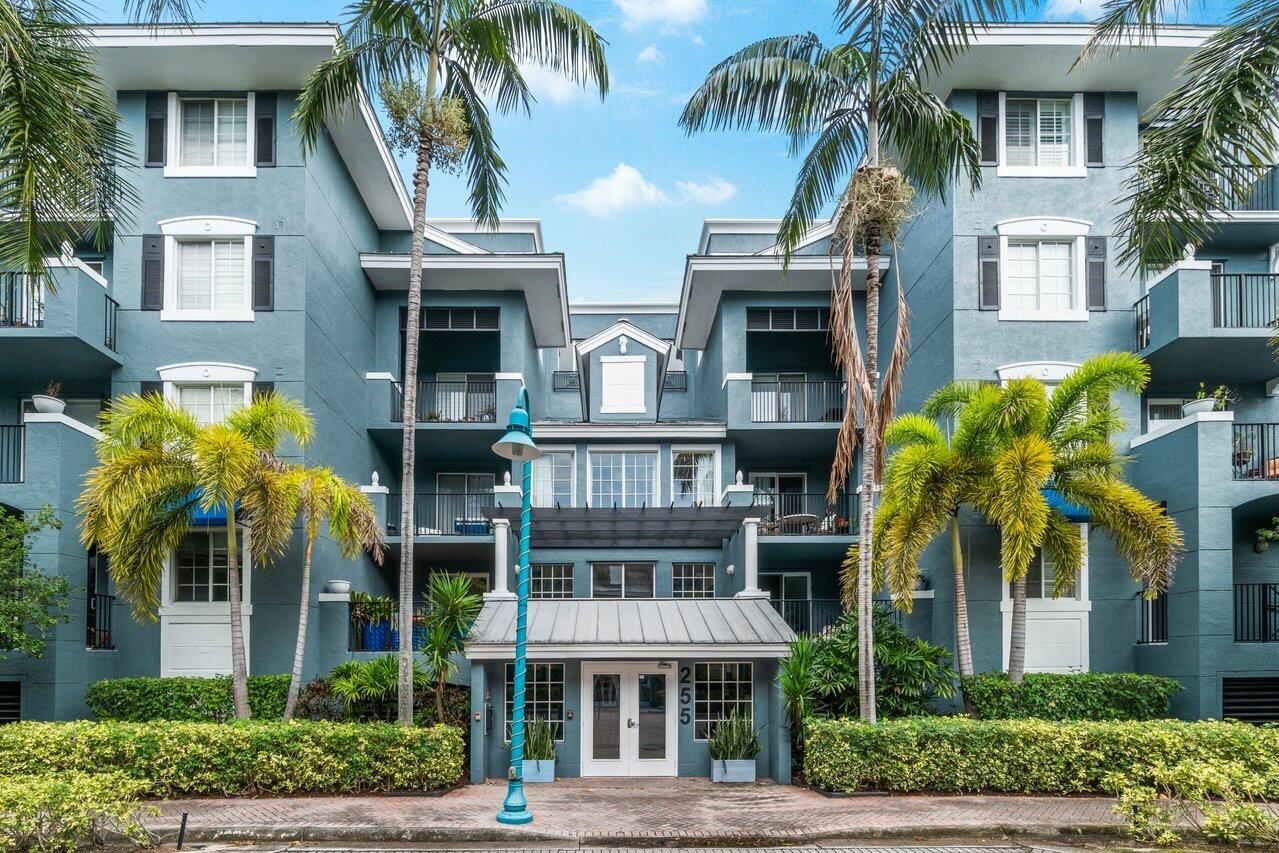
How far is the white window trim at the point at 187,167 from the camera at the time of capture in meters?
20.2

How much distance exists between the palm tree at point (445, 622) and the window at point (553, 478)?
7838 millimetres

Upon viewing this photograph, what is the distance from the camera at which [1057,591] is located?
696 inches

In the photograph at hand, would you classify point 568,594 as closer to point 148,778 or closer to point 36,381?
point 148,778

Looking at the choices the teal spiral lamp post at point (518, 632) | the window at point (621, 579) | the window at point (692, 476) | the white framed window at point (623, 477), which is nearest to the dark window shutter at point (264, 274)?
the teal spiral lamp post at point (518, 632)

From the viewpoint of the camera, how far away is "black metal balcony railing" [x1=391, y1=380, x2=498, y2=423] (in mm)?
23812

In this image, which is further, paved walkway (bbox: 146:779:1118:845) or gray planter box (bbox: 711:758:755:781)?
gray planter box (bbox: 711:758:755:781)

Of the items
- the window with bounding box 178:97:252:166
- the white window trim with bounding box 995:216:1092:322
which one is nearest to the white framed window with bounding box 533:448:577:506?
the window with bounding box 178:97:252:166

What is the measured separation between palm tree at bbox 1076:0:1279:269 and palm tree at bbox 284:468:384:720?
12.7m

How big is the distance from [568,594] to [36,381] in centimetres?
1261

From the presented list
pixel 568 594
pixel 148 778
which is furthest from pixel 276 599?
pixel 568 594

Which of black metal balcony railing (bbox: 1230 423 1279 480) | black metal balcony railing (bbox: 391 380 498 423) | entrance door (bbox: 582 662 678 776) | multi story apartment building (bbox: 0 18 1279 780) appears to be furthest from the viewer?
black metal balcony railing (bbox: 391 380 498 423)

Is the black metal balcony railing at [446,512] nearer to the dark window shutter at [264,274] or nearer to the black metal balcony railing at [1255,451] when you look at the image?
the dark window shutter at [264,274]

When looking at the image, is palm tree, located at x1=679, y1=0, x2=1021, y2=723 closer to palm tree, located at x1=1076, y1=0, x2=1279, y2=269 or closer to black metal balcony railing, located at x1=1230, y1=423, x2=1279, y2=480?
palm tree, located at x1=1076, y1=0, x2=1279, y2=269

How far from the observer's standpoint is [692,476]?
25.1m
